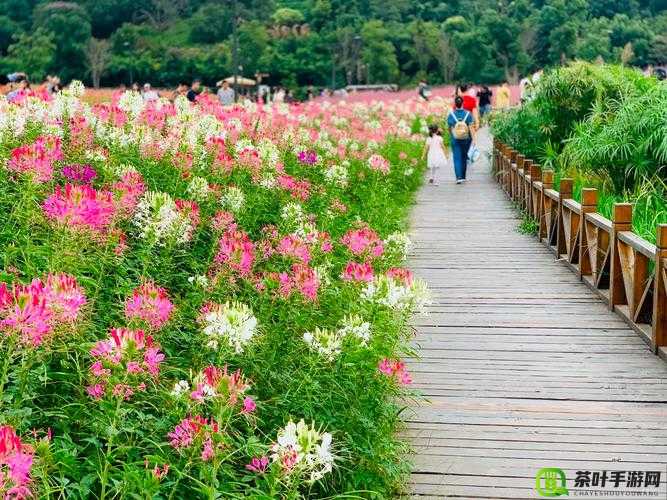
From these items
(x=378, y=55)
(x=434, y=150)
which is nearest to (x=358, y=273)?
(x=434, y=150)

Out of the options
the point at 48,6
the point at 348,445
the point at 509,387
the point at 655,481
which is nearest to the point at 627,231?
the point at 509,387

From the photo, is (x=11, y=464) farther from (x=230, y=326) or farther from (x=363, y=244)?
(x=363, y=244)

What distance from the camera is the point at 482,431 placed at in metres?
4.37

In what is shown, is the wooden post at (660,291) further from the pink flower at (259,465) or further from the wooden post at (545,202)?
the wooden post at (545,202)

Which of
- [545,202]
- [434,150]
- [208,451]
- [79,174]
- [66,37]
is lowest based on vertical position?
[434,150]

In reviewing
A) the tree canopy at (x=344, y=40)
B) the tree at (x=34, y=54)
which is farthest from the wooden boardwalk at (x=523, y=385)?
the tree at (x=34, y=54)

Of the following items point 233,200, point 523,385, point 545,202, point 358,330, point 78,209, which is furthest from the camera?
point 545,202

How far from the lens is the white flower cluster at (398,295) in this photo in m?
Answer: 3.65

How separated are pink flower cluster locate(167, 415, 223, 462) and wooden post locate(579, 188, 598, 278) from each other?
17.1 feet

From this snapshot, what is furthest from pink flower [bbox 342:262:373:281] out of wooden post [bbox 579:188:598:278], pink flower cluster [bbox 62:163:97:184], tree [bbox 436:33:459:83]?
tree [bbox 436:33:459:83]

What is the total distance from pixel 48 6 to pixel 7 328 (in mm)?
61825

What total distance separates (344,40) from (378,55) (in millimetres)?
2489

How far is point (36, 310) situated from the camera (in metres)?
2.43

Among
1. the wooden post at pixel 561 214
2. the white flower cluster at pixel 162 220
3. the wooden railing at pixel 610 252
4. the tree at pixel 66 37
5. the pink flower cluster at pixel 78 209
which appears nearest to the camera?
the pink flower cluster at pixel 78 209
